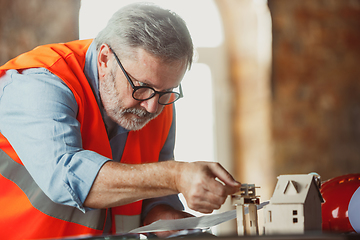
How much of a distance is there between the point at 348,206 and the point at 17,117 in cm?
87

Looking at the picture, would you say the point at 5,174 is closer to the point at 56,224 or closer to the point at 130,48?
the point at 56,224

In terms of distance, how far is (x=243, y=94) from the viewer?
9.49 feet

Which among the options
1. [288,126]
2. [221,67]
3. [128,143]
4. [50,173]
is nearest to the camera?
[50,173]

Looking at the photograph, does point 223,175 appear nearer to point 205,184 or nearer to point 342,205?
point 205,184

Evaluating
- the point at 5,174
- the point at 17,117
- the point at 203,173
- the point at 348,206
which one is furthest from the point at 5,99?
the point at 348,206

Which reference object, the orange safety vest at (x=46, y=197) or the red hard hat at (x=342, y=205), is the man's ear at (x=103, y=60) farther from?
the red hard hat at (x=342, y=205)

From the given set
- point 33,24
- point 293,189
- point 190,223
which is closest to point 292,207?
point 293,189

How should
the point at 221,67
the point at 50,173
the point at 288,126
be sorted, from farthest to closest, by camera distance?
the point at 221,67 < the point at 288,126 < the point at 50,173

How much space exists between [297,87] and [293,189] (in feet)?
7.47

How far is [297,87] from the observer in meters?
2.77

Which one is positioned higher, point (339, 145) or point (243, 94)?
point (243, 94)

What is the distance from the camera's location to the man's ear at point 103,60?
129 cm

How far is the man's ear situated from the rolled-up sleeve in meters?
0.23

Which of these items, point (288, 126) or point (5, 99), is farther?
point (288, 126)
